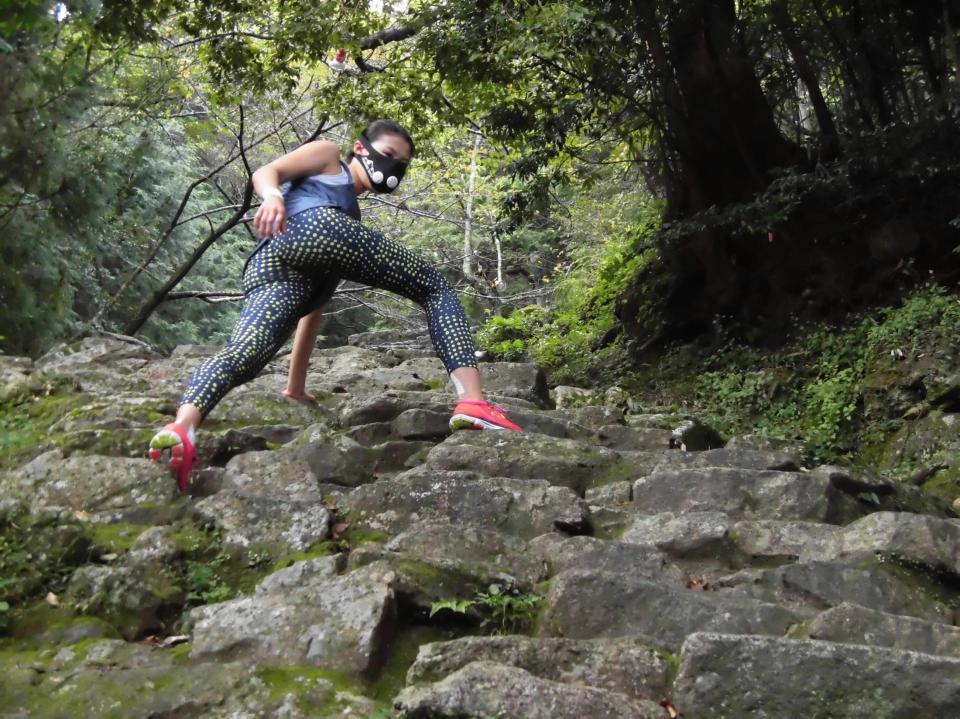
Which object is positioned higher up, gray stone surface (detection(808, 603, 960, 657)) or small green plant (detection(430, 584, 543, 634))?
small green plant (detection(430, 584, 543, 634))

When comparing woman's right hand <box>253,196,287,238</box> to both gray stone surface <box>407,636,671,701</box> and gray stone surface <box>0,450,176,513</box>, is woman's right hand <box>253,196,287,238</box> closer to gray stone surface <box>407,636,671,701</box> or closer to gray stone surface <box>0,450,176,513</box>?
gray stone surface <box>0,450,176,513</box>

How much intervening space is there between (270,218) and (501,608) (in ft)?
6.67

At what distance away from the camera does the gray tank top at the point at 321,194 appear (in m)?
4.25

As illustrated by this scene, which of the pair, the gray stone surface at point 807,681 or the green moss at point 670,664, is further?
the green moss at point 670,664

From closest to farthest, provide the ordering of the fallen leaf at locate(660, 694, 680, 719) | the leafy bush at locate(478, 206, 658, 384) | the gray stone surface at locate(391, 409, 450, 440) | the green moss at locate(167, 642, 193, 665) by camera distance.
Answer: the fallen leaf at locate(660, 694, 680, 719) → the green moss at locate(167, 642, 193, 665) → the gray stone surface at locate(391, 409, 450, 440) → the leafy bush at locate(478, 206, 658, 384)

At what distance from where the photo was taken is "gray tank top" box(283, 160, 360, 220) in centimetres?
425

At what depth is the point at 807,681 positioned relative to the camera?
2010 mm

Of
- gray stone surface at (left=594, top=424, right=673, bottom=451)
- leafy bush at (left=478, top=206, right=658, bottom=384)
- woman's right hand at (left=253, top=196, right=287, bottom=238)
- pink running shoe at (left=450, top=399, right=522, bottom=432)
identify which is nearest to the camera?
woman's right hand at (left=253, top=196, right=287, bottom=238)

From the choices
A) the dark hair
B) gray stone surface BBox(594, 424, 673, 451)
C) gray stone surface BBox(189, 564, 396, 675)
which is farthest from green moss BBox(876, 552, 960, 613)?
the dark hair

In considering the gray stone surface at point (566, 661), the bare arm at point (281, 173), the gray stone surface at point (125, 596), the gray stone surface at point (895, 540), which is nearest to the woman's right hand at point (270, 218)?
the bare arm at point (281, 173)

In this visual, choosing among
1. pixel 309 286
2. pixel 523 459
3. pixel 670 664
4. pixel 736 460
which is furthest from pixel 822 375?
pixel 670 664

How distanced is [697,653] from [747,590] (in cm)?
74

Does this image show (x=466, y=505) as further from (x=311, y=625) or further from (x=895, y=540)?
(x=895, y=540)

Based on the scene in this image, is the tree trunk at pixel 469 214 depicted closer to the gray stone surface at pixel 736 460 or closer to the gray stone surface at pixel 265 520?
the gray stone surface at pixel 736 460
